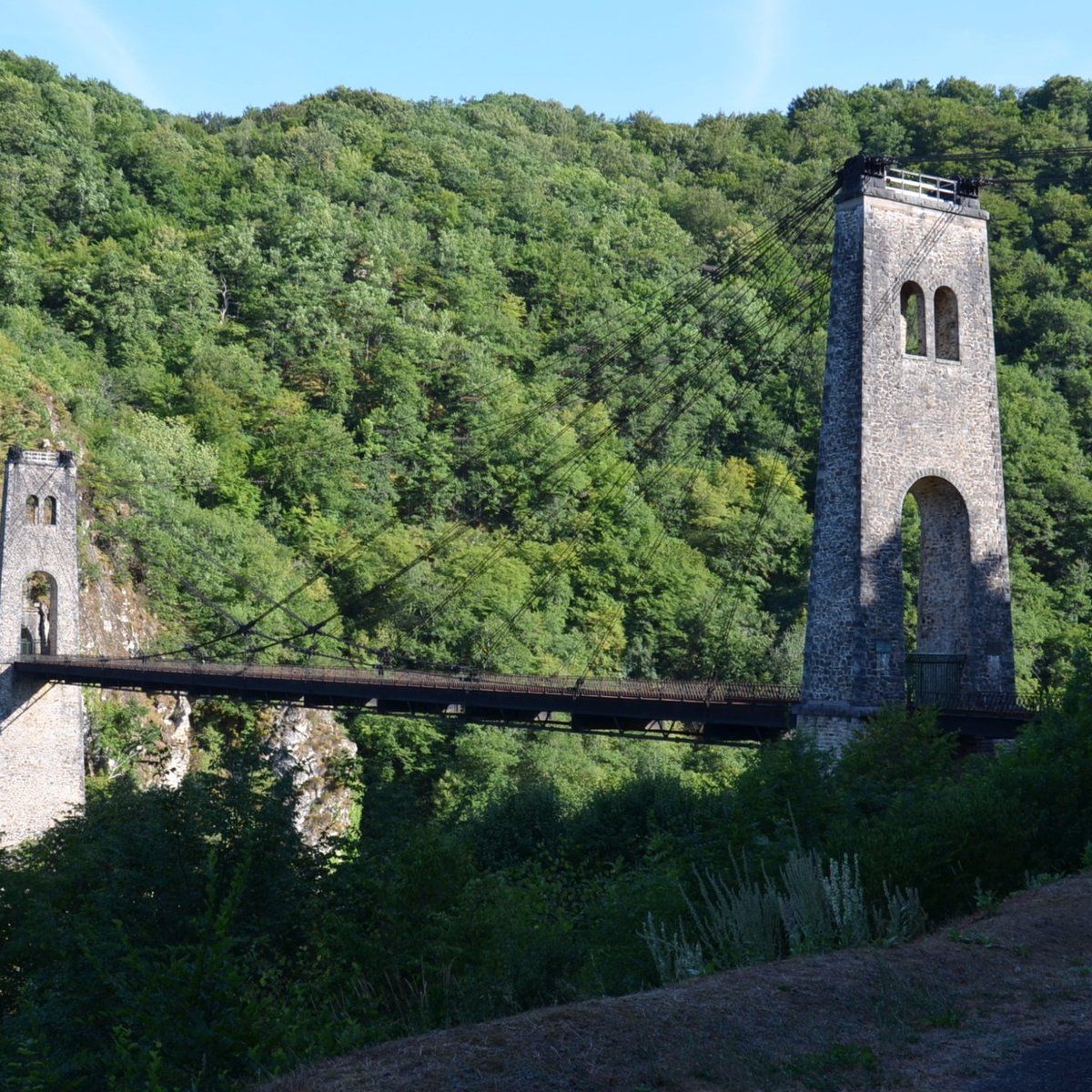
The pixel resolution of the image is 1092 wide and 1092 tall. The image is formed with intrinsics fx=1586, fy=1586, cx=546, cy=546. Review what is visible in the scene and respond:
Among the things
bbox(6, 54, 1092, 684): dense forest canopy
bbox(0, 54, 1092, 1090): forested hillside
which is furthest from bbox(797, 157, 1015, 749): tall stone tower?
bbox(6, 54, 1092, 684): dense forest canopy

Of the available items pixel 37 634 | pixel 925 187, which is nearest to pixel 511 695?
pixel 925 187

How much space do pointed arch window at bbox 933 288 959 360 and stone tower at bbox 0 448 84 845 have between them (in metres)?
17.2

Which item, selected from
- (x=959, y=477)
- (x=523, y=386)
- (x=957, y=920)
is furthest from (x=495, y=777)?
(x=957, y=920)

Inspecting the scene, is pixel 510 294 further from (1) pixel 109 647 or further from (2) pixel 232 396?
(1) pixel 109 647

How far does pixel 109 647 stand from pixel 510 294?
24.3 m

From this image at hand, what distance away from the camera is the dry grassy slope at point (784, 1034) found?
6.59 m

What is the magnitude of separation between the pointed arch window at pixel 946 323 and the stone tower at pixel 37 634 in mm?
17209

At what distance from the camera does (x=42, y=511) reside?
33.5 metres

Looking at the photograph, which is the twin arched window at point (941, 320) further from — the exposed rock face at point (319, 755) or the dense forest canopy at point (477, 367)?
the exposed rock face at point (319, 755)

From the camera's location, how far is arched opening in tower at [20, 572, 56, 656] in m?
33.8

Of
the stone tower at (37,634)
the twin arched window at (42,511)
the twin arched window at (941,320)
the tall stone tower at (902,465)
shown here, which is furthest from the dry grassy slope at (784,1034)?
the twin arched window at (42,511)

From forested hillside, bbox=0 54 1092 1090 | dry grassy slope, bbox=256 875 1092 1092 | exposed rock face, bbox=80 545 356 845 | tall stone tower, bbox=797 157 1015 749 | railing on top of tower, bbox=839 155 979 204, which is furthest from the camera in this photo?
exposed rock face, bbox=80 545 356 845

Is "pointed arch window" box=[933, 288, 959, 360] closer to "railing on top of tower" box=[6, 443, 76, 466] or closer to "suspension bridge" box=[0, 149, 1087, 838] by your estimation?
"suspension bridge" box=[0, 149, 1087, 838]

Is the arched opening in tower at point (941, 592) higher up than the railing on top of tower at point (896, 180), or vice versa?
the railing on top of tower at point (896, 180)
